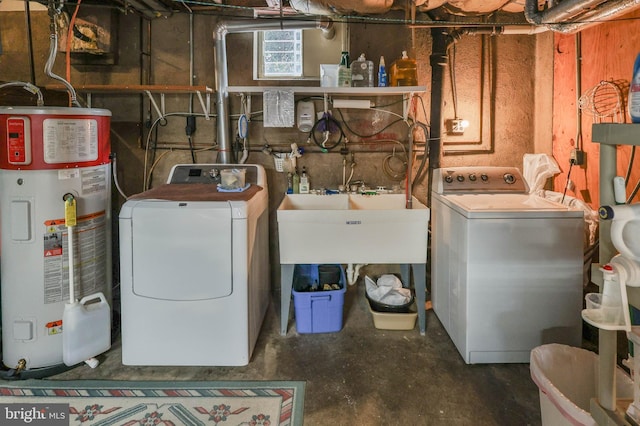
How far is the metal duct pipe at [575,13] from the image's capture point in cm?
208

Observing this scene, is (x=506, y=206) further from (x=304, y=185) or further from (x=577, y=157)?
(x=304, y=185)

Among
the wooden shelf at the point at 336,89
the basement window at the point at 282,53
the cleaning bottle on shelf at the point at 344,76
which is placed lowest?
the wooden shelf at the point at 336,89

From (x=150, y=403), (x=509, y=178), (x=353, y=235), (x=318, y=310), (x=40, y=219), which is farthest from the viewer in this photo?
(x=509, y=178)

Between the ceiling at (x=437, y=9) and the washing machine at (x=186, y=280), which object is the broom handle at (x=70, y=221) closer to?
the washing machine at (x=186, y=280)

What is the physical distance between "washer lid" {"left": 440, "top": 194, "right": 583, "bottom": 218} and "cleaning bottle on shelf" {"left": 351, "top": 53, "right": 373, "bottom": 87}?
95 centimetres

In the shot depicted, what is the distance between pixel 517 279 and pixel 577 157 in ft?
3.32

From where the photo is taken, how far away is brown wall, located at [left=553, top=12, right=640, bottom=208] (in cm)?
226

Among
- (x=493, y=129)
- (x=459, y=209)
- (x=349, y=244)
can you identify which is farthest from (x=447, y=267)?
(x=493, y=129)

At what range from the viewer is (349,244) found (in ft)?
8.16

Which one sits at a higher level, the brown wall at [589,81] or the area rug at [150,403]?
the brown wall at [589,81]

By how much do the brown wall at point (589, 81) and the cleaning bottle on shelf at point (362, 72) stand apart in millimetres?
1291

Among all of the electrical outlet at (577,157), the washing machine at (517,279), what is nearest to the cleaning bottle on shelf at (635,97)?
the washing machine at (517,279)

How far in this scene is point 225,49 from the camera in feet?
9.40

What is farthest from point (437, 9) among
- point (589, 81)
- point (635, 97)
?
point (635, 97)
